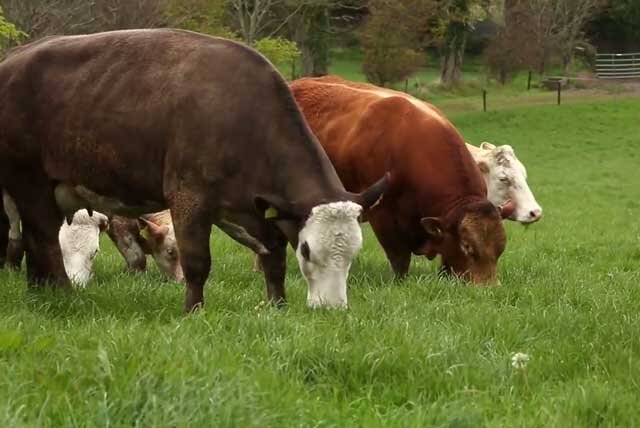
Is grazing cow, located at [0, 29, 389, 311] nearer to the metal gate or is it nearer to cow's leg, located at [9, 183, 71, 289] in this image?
cow's leg, located at [9, 183, 71, 289]

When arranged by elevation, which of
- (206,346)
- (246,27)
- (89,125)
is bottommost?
(246,27)

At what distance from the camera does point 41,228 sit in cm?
753

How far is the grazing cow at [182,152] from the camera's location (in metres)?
6.56

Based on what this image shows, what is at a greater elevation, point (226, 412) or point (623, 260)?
point (226, 412)

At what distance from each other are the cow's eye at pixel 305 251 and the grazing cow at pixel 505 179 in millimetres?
5354

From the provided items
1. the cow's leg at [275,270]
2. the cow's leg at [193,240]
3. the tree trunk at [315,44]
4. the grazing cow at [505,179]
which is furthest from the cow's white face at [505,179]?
the tree trunk at [315,44]

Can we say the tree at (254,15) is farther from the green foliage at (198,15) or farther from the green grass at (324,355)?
the green grass at (324,355)

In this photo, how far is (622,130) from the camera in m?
39.2

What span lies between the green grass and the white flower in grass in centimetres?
4

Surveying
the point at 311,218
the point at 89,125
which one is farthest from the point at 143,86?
the point at 311,218

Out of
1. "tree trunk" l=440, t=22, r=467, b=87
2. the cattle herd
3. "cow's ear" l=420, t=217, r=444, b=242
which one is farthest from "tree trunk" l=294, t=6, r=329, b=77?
the cattle herd

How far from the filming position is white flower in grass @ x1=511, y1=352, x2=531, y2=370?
16.8 feet

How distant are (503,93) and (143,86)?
151 feet

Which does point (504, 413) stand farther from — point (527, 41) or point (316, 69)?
point (527, 41)
